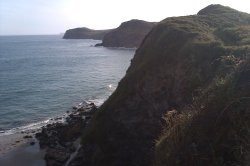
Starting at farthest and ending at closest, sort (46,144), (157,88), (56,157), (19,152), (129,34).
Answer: (129,34), (46,144), (19,152), (56,157), (157,88)

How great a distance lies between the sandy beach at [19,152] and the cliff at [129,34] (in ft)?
381

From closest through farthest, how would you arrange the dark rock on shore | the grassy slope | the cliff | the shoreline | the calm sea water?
the dark rock on shore < the shoreline < the calm sea water < the cliff < the grassy slope

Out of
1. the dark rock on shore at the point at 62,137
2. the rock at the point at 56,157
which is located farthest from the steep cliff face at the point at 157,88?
the dark rock on shore at the point at 62,137

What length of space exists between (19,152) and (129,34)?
128 m

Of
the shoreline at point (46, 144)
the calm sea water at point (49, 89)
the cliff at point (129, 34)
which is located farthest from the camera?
the cliff at point (129, 34)

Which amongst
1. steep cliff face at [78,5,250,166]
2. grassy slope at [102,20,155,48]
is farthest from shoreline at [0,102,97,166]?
grassy slope at [102,20,155,48]

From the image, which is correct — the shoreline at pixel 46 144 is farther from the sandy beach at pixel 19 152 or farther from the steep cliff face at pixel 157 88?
the steep cliff face at pixel 157 88

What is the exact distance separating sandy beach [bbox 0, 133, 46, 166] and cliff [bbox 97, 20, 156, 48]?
11602 cm

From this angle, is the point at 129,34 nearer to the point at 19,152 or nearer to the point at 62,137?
the point at 62,137

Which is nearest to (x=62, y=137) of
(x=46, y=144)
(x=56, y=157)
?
(x=46, y=144)

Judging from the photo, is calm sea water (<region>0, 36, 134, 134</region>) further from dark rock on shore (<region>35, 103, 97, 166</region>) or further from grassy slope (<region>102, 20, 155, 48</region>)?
grassy slope (<region>102, 20, 155, 48</region>)

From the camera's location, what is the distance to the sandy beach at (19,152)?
35.7m

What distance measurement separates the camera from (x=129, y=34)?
162 meters

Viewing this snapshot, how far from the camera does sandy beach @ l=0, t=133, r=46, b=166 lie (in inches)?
1404
